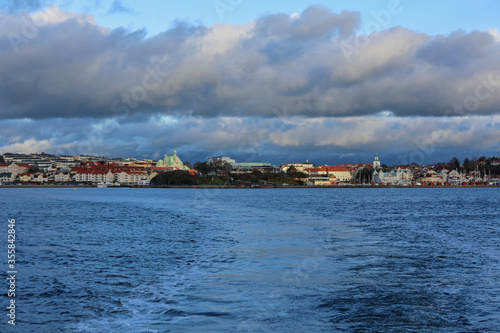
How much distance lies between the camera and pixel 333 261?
1616 centimetres

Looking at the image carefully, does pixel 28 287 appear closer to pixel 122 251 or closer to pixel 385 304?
pixel 122 251

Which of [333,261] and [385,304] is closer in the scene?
[385,304]

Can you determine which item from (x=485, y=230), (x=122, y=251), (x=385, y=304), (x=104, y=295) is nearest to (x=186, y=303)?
(x=104, y=295)

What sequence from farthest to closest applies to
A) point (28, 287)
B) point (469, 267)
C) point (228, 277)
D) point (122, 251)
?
point (122, 251) → point (469, 267) → point (228, 277) → point (28, 287)

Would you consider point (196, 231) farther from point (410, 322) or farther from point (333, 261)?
point (410, 322)

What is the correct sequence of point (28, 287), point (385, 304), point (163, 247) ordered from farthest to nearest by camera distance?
point (163, 247) → point (28, 287) → point (385, 304)

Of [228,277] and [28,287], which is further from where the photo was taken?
[228,277]

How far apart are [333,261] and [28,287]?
9392 mm

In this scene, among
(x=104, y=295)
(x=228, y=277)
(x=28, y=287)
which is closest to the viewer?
(x=104, y=295)

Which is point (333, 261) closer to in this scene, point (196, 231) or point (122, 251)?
point (122, 251)

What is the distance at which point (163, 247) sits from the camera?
20.6m

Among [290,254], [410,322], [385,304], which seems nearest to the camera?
[410,322]

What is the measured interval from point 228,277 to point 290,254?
15.4 ft

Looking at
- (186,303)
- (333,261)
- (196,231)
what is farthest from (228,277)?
(196,231)
